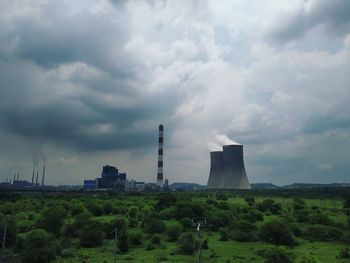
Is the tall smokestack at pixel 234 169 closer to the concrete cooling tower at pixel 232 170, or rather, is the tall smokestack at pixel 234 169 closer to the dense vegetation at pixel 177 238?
A: the concrete cooling tower at pixel 232 170

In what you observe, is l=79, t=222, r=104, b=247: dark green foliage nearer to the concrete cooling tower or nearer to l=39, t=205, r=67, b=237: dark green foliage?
l=39, t=205, r=67, b=237: dark green foliage

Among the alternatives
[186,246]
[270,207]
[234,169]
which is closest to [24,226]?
[186,246]

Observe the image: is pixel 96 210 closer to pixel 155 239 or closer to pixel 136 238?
pixel 136 238

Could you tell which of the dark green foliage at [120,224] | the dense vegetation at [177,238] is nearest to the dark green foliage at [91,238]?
the dense vegetation at [177,238]

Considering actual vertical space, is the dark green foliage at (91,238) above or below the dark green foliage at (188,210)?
below

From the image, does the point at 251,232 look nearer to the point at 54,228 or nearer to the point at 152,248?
the point at 152,248

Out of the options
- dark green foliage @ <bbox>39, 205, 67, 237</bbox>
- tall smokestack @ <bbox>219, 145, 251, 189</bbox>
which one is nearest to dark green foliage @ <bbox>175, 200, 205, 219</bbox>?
dark green foliage @ <bbox>39, 205, 67, 237</bbox>
